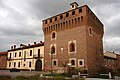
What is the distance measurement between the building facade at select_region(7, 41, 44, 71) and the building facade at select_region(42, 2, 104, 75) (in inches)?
98.8

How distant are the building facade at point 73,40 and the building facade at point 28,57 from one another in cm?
251

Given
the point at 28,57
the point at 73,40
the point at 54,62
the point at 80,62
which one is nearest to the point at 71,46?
the point at 73,40

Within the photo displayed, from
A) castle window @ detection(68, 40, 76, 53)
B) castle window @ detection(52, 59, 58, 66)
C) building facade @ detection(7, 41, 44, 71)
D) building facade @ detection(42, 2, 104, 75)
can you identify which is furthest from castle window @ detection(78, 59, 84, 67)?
building facade @ detection(7, 41, 44, 71)

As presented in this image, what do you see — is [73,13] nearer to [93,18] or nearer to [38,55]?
[93,18]

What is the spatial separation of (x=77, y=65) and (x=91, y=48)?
167 inches

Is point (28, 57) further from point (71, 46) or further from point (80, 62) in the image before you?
point (80, 62)

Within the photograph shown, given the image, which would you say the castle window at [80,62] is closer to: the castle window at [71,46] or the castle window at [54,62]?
the castle window at [71,46]

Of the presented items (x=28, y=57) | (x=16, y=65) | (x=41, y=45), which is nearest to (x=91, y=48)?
(x=41, y=45)

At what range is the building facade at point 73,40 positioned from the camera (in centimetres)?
2844

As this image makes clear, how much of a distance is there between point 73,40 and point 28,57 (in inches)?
564

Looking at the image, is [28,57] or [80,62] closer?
[80,62]

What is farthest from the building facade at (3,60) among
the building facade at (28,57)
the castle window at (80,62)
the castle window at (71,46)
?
the castle window at (80,62)

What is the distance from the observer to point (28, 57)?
1554 inches

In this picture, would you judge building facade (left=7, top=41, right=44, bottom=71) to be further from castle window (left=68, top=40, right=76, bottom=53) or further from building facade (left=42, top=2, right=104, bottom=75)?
castle window (left=68, top=40, right=76, bottom=53)
